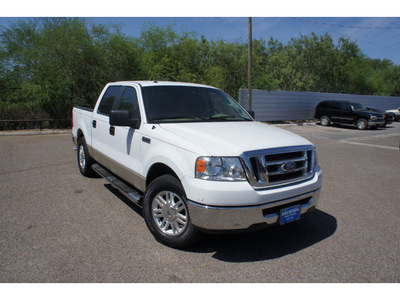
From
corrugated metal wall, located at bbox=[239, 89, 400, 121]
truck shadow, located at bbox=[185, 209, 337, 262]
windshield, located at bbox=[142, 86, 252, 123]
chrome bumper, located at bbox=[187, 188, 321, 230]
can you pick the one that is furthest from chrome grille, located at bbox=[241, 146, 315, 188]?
corrugated metal wall, located at bbox=[239, 89, 400, 121]

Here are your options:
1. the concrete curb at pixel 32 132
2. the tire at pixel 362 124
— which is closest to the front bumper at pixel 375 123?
the tire at pixel 362 124

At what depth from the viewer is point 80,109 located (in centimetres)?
620

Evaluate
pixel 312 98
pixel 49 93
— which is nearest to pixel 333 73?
pixel 312 98

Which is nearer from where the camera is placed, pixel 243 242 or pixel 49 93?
pixel 243 242

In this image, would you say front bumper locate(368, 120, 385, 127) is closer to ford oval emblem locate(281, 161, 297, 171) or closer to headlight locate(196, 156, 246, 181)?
ford oval emblem locate(281, 161, 297, 171)

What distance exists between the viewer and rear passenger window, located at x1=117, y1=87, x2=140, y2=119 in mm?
4114

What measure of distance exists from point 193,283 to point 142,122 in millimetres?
2023

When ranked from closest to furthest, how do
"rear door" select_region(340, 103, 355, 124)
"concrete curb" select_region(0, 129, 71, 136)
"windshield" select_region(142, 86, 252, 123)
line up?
1. "windshield" select_region(142, 86, 252, 123)
2. "concrete curb" select_region(0, 129, 71, 136)
3. "rear door" select_region(340, 103, 355, 124)

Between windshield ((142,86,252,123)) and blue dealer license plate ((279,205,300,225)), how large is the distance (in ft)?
5.19

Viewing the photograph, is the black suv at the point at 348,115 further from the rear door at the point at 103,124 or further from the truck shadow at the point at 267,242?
the rear door at the point at 103,124

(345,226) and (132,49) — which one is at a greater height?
(132,49)

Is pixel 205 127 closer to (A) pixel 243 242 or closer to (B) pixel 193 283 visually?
(A) pixel 243 242

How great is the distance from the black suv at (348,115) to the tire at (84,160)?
18.1 meters

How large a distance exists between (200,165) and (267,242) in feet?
4.59
